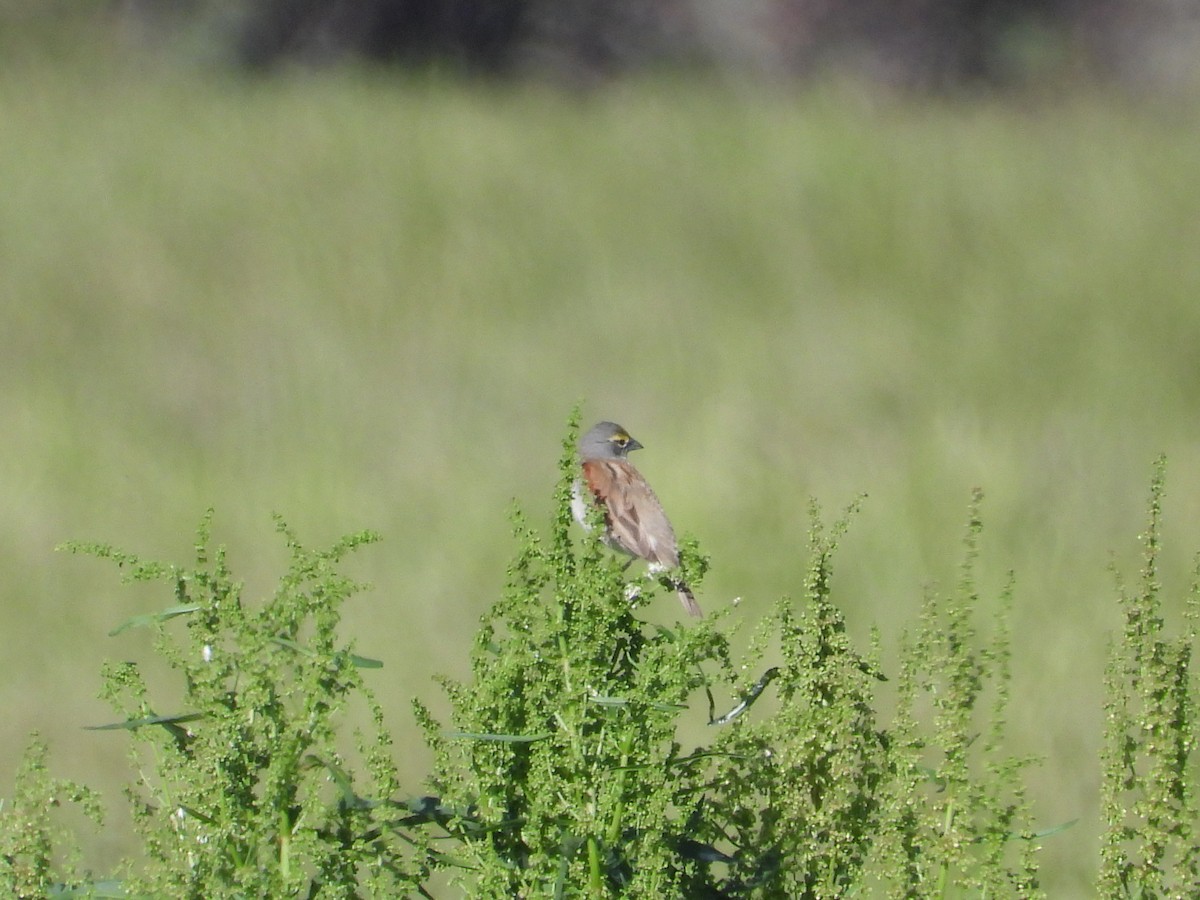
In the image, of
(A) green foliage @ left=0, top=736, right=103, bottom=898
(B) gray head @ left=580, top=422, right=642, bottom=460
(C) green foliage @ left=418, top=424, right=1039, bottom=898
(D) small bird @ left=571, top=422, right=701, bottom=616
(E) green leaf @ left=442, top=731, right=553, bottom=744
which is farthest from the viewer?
(B) gray head @ left=580, top=422, right=642, bottom=460

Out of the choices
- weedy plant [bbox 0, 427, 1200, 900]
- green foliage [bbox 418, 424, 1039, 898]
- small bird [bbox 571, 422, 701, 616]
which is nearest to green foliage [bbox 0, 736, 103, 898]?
weedy plant [bbox 0, 427, 1200, 900]

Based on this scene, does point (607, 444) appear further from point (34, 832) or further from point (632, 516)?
point (34, 832)

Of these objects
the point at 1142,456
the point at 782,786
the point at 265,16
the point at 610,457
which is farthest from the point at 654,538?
the point at 265,16

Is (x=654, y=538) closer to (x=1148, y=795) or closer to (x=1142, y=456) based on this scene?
(x=1148, y=795)

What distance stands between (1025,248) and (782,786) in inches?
410

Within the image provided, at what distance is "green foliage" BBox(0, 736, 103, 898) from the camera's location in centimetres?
238

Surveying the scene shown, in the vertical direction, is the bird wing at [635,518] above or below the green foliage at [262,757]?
above

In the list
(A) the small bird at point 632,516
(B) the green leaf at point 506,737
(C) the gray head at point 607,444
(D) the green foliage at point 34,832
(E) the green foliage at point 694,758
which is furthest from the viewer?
(C) the gray head at point 607,444

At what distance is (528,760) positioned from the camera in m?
2.35

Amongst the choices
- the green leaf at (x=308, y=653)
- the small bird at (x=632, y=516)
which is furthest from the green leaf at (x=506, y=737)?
the small bird at (x=632, y=516)

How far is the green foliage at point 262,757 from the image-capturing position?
2.21 m

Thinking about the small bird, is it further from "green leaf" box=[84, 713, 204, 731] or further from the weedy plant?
"green leaf" box=[84, 713, 204, 731]

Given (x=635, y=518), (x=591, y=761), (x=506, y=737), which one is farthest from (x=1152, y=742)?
(x=635, y=518)

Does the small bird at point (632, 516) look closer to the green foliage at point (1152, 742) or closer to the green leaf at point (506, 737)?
the green foliage at point (1152, 742)
